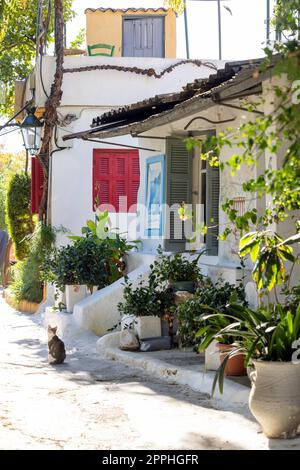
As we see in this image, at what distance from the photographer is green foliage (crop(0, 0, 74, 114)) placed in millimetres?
21828

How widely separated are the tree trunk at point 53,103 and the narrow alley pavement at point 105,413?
22.6 ft

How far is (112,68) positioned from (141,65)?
615 millimetres

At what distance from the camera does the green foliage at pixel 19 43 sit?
21.8 m

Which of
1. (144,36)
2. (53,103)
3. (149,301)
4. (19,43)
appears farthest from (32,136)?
(149,301)

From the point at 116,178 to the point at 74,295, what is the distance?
431cm

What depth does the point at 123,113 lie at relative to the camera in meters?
13.6

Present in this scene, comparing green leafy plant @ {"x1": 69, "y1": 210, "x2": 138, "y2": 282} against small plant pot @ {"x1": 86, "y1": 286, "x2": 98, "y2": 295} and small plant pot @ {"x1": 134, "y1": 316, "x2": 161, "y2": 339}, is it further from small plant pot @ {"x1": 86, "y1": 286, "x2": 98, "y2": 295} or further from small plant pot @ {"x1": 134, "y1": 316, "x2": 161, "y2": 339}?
small plant pot @ {"x1": 134, "y1": 316, "x2": 161, "y2": 339}

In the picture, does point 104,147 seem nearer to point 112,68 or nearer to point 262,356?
point 112,68

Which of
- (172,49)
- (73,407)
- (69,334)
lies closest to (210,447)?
(73,407)

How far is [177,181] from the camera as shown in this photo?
43.9ft

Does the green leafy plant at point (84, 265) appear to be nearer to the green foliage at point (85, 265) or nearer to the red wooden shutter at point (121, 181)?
the green foliage at point (85, 265)

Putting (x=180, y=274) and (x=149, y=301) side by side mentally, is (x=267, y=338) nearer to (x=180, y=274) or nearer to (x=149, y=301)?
(x=149, y=301)

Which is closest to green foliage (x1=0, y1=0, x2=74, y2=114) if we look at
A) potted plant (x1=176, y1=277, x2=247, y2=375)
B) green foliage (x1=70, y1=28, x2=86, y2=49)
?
green foliage (x1=70, y1=28, x2=86, y2=49)

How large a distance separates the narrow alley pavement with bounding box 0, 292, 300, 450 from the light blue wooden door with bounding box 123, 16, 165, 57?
37.8ft
